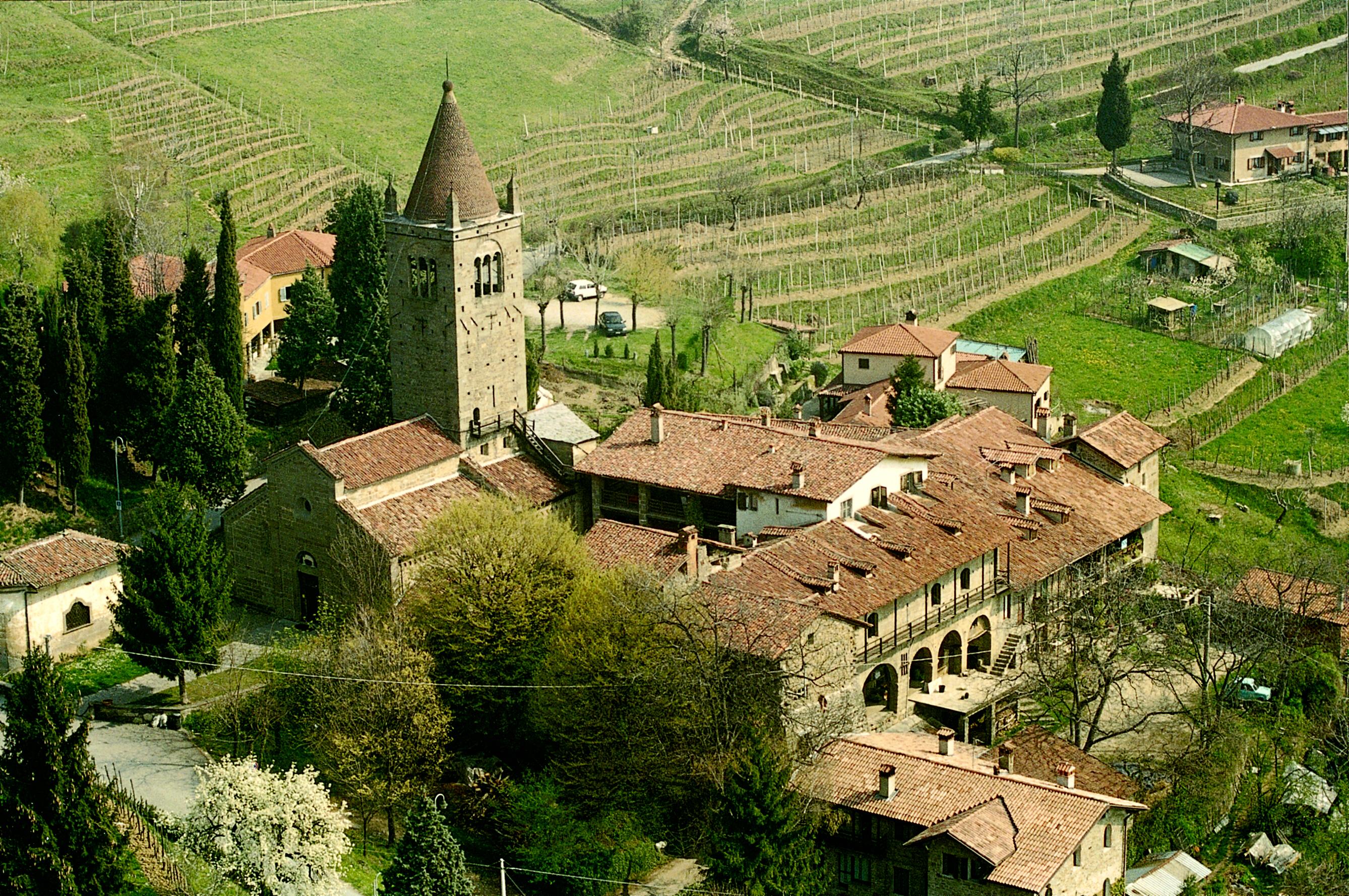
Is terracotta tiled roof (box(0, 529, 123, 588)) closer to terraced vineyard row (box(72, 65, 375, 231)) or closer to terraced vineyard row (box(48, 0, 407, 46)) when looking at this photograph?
terraced vineyard row (box(72, 65, 375, 231))

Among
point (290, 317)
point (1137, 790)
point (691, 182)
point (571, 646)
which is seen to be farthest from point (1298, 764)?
point (691, 182)

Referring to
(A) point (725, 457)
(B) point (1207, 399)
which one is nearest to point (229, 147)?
(A) point (725, 457)

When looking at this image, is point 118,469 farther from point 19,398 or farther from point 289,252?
point 289,252

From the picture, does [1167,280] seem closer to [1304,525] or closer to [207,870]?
[1304,525]

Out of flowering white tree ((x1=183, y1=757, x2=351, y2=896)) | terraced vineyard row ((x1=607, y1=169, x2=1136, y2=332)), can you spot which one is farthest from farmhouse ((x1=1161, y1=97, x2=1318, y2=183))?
flowering white tree ((x1=183, y1=757, x2=351, y2=896))

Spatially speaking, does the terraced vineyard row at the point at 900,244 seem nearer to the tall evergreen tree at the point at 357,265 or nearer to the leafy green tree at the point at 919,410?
the leafy green tree at the point at 919,410
